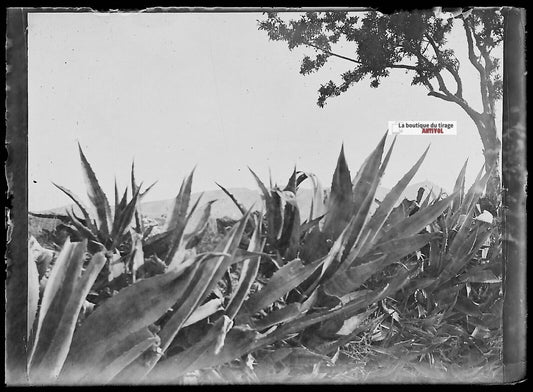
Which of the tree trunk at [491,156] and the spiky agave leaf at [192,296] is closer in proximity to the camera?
the spiky agave leaf at [192,296]

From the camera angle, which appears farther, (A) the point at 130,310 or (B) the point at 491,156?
(B) the point at 491,156

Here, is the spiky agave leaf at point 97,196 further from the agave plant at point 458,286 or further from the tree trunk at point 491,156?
the tree trunk at point 491,156

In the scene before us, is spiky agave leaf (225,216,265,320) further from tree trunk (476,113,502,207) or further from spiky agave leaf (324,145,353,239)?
tree trunk (476,113,502,207)

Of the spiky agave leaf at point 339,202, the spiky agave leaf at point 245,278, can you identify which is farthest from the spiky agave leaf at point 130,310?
the spiky agave leaf at point 339,202

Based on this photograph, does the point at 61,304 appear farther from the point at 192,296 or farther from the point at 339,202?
the point at 339,202

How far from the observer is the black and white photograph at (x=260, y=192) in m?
2.06

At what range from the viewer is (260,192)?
209 cm

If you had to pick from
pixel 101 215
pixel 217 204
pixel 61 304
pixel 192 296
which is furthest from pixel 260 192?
pixel 61 304

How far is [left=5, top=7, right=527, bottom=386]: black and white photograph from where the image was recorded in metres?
2.06

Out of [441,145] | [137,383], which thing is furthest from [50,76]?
[441,145]

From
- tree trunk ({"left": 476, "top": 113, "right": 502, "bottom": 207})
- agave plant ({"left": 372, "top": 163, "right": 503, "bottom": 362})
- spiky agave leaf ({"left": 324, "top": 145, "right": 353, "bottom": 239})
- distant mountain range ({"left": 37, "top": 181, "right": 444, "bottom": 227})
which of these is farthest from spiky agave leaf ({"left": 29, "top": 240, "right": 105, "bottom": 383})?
tree trunk ({"left": 476, "top": 113, "right": 502, "bottom": 207})

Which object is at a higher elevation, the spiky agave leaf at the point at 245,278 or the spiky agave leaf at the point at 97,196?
the spiky agave leaf at the point at 97,196

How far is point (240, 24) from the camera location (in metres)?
2.11

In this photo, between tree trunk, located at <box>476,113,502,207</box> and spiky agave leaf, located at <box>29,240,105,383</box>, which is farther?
tree trunk, located at <box>476,113,502,207</box>
